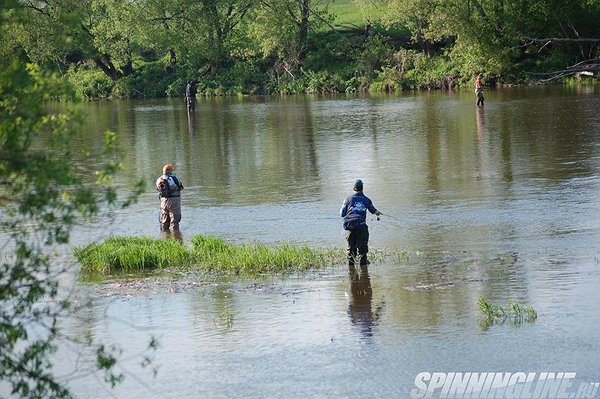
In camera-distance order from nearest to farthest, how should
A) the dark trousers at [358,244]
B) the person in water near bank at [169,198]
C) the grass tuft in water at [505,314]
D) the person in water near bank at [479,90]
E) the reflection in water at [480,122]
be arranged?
the grass tuft in water at [505,314] < the dark trousers at [358,244] < the person in water near bank at [169,198] < the reflection in water at [480,122] < the person in water near bank at [479,90]

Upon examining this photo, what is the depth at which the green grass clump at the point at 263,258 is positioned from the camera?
Result: 18578 mm

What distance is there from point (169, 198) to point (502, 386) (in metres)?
12.0

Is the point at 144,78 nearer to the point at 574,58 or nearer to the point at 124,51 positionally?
the point at 124,51

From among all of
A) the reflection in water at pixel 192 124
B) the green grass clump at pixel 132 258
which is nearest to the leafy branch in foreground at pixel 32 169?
the green grass clump at pixel 132 258

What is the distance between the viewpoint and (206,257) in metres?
19.4

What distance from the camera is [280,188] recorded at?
1144 inches

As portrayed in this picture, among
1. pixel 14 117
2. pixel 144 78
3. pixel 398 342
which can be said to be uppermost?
pixel 144 78

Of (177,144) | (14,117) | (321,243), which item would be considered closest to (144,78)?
(177,144)

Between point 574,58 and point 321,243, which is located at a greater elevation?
point 574,58

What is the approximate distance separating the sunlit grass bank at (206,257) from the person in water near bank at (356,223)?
510 mm

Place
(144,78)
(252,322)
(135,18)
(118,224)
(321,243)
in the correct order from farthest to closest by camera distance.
Answer: (144,78) < (135,18) < (118,224) < (321,243) < (252,322)

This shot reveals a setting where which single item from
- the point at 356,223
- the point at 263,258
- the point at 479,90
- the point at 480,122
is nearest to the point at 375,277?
the point at 356,223

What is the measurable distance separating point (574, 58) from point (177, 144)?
1274 inches

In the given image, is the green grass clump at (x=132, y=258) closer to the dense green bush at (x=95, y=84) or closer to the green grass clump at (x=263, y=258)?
the green grass clump at (x=263, y=258)
